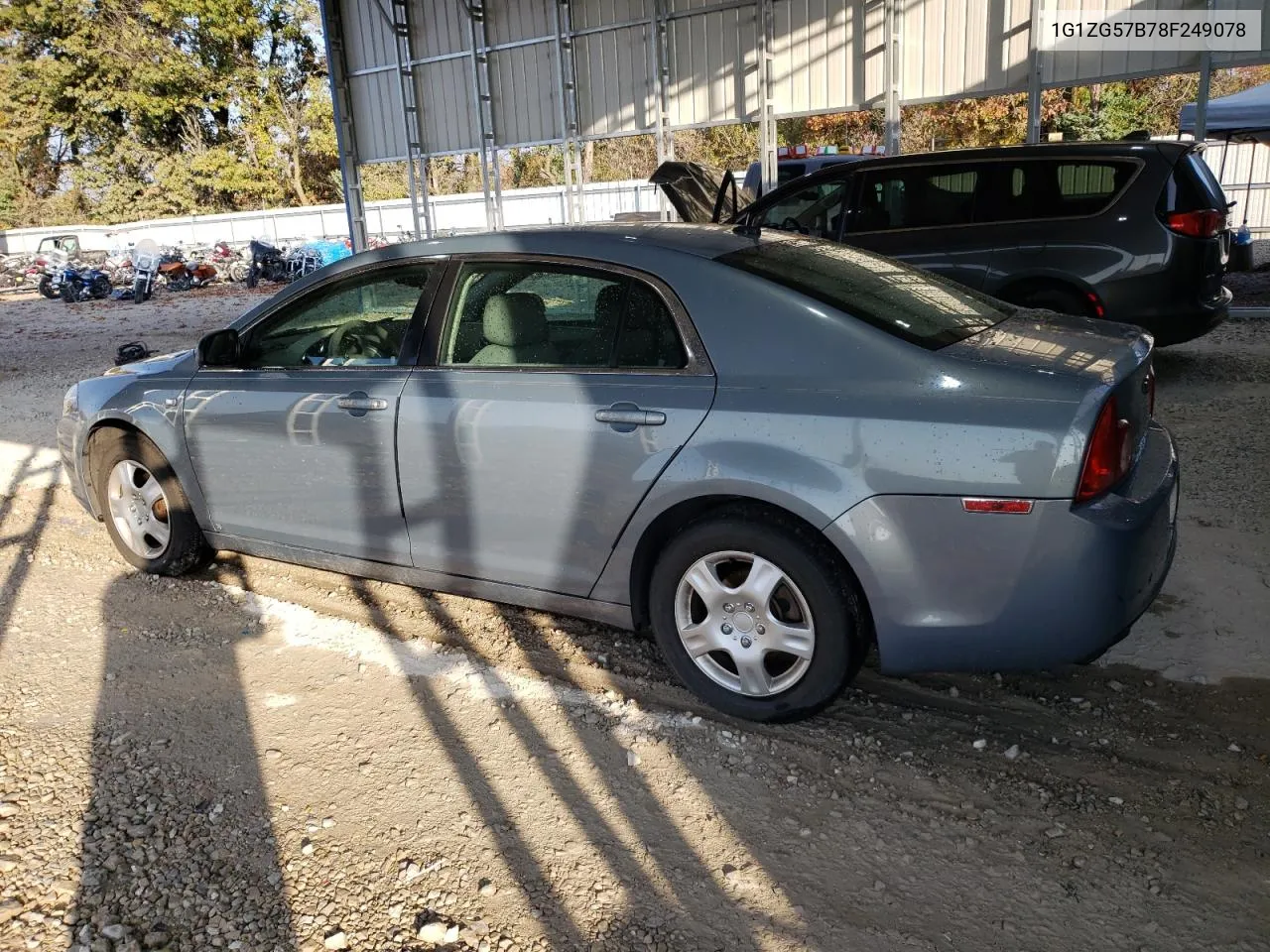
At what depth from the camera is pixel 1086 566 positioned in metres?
2.59

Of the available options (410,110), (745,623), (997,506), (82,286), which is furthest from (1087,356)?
(82,286)

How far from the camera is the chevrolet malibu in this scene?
2.66m

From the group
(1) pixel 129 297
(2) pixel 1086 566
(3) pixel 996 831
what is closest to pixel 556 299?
(2) pixel 1086 566

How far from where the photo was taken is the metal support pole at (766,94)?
12961 mm

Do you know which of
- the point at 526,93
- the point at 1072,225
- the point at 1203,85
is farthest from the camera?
the point at 526,93

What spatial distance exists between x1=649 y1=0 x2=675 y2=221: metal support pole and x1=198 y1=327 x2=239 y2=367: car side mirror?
1043 centimetres

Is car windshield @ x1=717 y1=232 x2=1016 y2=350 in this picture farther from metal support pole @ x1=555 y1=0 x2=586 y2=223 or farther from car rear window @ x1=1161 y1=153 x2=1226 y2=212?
metal support pole @ x1=555 y1=0 x2=586 y2=223

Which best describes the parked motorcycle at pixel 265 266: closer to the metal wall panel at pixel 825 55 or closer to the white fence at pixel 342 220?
the white fence at pixel 342 220

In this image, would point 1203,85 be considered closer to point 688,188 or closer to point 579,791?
point 688,188

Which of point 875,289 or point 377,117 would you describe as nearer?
point 875,289

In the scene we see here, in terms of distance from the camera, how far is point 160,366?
453 centimetres

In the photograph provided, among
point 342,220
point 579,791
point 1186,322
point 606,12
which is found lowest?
point 579,791

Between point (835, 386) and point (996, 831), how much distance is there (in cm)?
130

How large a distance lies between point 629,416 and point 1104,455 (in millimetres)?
1380
